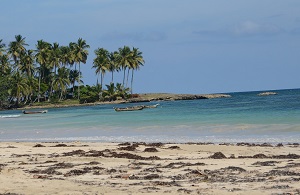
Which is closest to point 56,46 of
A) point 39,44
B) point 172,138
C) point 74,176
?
point 39,44

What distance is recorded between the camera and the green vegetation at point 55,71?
105 metres

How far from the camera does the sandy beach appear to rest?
9.93 meters

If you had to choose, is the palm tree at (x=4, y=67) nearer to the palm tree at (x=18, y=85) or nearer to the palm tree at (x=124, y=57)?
the palm tree at (x=18, y=85)

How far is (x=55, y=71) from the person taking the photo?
108 m

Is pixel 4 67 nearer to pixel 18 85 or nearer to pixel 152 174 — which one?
pixel 18 85

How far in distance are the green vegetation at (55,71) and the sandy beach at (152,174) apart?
87.9m

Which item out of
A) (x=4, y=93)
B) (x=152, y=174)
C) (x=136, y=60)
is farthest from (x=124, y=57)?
(x=152, y=174)

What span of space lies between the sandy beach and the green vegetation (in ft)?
288

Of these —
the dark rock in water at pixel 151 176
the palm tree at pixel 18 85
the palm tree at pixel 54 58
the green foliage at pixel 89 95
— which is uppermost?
the palm tree at pixel 54 58

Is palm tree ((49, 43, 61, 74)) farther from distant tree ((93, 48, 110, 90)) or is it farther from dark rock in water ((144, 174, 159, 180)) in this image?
dark rock in water ((144, 174, 159, 180))

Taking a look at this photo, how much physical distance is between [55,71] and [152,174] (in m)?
97.4

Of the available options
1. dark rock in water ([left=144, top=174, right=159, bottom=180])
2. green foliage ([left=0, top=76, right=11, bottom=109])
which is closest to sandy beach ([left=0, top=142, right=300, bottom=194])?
dark rock in water ([left=144, top=174, right=159, bottom=180])

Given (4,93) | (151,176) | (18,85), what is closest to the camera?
(151,176)

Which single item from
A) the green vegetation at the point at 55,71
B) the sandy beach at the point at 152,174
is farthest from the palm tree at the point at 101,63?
the sandy beach at the point at 152,174
